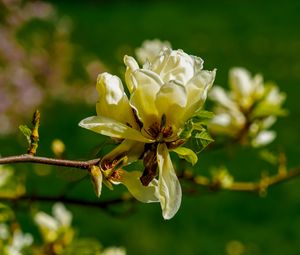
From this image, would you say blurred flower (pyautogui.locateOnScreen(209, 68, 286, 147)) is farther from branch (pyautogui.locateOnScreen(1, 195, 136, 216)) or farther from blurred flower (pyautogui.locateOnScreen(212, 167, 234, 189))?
branch (pyautogui.locateOnScreen(1, 195, 136, 216))

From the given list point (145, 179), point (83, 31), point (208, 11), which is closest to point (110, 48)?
point (83, 31)

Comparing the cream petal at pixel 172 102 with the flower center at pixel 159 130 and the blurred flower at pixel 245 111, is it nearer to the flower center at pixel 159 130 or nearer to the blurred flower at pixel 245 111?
the flower center at pixel 159 130

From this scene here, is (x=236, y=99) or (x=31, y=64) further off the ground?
(x=236, y=99)

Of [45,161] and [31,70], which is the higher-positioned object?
[45,161]

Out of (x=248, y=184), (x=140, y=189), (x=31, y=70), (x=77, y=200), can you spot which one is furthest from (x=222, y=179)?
(x=31, y=70)

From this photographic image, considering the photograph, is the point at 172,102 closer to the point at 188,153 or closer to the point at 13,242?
the point at 188,153

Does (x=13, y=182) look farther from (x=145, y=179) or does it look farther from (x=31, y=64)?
(x=31, y=64)
